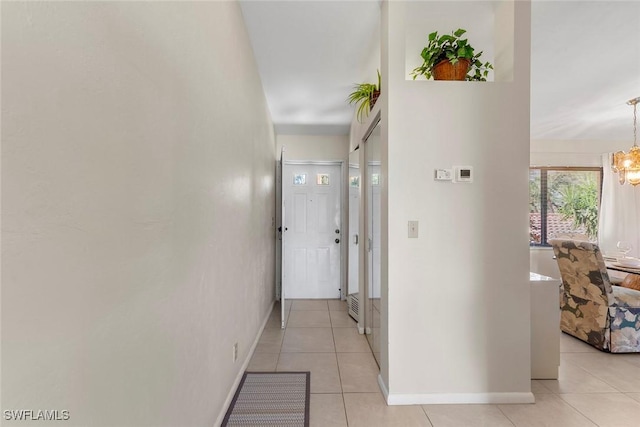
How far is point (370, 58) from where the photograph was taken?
274 cm

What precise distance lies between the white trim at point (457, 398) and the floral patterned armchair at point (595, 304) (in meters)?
1.49

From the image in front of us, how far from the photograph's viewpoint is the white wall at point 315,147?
4730 mm

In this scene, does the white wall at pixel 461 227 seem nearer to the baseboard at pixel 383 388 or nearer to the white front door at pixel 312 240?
the baseboard at pixel 383 388

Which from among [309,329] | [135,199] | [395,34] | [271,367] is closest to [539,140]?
[395,34]

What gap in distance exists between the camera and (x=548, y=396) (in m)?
2.08

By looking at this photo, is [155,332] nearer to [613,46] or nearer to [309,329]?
[309,329]

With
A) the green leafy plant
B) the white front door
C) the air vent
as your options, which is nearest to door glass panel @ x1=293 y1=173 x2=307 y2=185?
the white front door

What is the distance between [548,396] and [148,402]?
2513 mm

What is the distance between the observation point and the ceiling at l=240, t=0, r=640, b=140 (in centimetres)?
215

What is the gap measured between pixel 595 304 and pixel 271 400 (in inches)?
124

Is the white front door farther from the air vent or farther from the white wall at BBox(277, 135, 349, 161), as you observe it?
the air vent

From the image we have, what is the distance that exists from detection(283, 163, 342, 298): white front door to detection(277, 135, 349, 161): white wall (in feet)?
0.78

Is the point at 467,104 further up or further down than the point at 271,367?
further up

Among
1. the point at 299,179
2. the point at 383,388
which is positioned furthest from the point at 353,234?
the point at 383,388
